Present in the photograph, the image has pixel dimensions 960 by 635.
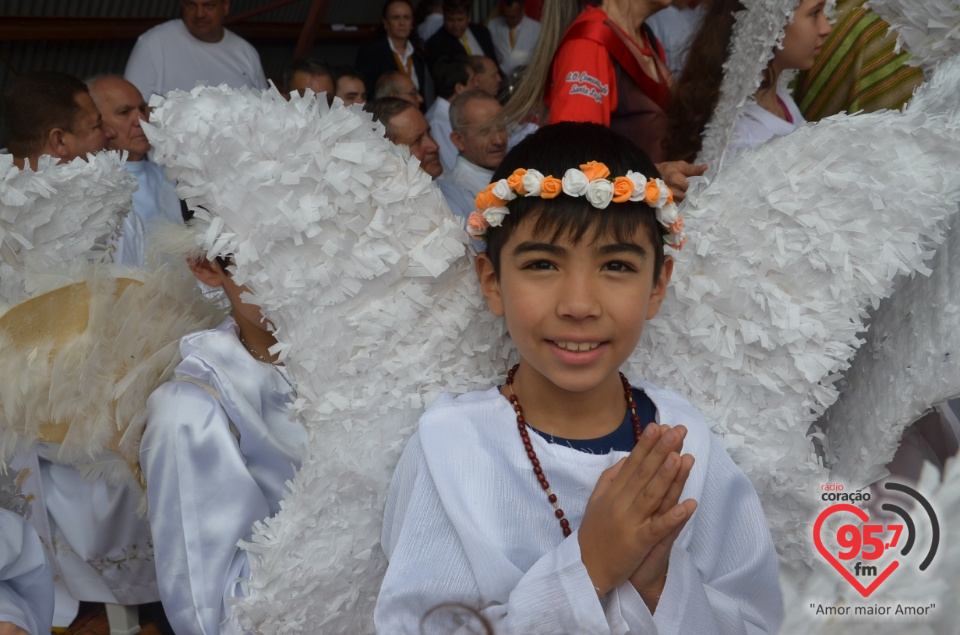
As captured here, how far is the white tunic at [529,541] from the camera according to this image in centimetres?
104

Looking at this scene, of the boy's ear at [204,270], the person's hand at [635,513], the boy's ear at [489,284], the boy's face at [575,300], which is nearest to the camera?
the person's hand at [635,513]

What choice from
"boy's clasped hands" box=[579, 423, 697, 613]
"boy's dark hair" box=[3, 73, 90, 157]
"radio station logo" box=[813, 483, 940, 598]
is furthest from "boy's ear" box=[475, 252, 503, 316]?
"boy's dark hair" box=[3, 73, 90, 157]

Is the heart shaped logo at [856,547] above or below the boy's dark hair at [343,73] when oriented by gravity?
above

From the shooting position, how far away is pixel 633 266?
1139 millimetres

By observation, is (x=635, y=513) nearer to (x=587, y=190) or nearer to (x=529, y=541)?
(x=529, y=541)

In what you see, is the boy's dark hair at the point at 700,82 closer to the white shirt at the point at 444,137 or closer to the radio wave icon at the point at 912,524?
the radio wave icon at the point at 912,524

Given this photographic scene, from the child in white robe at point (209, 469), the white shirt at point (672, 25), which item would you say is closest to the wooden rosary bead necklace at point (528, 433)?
the child in white robe at point (209, 469)

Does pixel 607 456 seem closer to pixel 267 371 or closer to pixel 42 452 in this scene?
pixel 267 371

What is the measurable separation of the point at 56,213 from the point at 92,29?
3.14m

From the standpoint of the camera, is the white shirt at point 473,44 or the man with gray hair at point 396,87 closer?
the man with gray hair at point 396,87

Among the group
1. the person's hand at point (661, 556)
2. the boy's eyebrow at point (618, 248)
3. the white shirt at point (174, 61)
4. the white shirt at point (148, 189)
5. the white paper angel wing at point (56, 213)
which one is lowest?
the white shirt at point (148, 189)

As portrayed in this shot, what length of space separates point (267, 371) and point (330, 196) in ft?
1.09

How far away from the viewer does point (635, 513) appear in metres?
1.00

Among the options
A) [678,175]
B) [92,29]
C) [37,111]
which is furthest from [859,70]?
[92,29]
